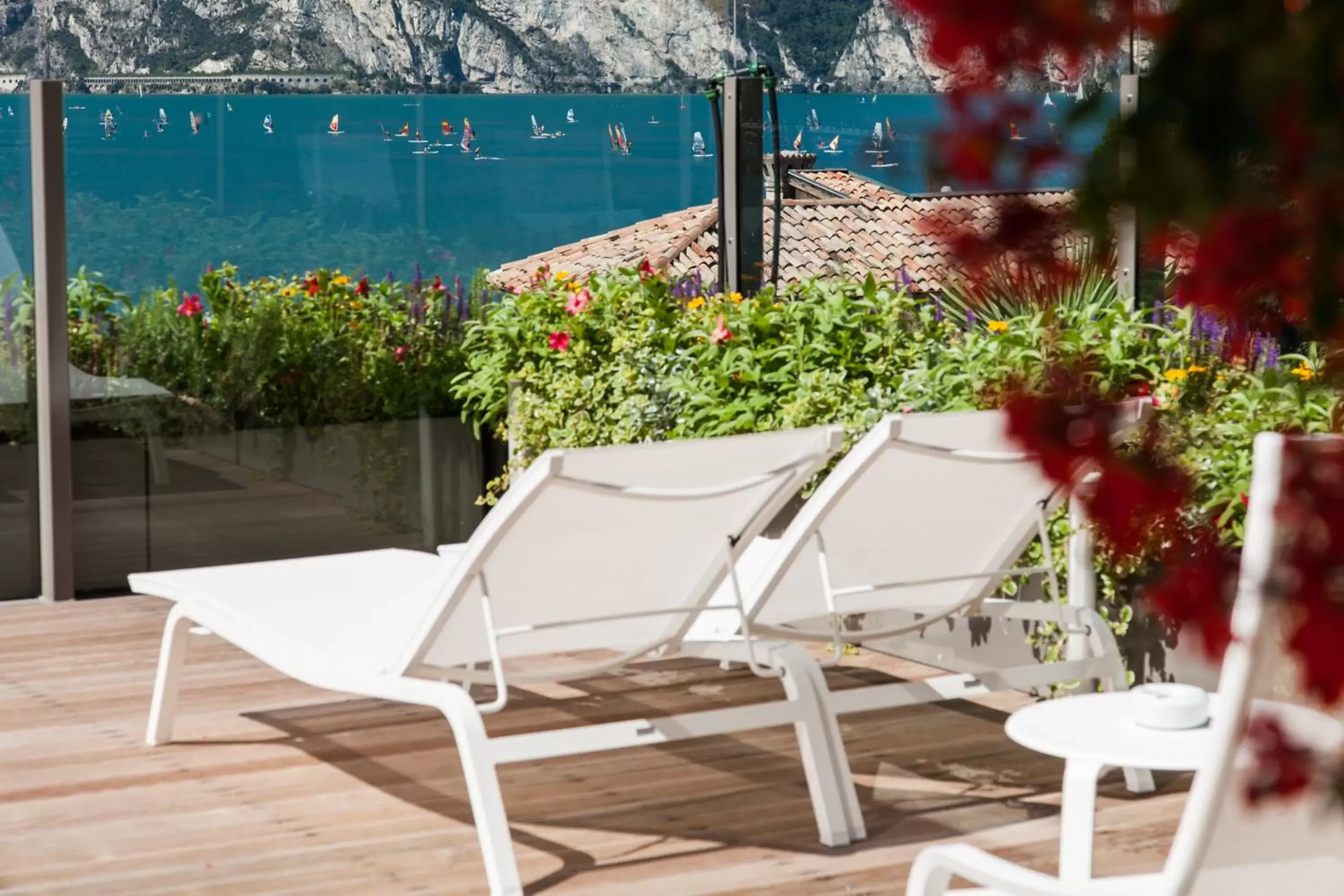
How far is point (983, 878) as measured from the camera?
2555 mm

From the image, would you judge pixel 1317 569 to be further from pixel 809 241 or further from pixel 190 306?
pixel 190 306

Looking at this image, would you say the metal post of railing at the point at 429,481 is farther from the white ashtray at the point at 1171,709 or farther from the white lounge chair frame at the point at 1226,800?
the white lounge chair frame at the point at 1226,800

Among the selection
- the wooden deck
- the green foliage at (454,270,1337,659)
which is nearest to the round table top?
the wooden deck

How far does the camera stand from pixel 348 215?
24.6 feet

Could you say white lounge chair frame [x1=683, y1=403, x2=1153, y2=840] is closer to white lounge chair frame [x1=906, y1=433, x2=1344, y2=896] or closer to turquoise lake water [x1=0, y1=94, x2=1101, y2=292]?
white lounge chair frame [x1=906, y1=433, x2=1344, y2=896]

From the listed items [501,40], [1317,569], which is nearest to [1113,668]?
[1317,569]

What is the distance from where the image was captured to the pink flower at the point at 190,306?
7125 millimetres

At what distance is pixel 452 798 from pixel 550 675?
609 millimetres

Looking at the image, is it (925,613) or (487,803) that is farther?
(925,613)

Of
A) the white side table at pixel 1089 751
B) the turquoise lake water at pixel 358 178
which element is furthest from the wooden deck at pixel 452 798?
the turquoise lake water at pixel 358 178

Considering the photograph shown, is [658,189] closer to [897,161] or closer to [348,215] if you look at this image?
[348,215]

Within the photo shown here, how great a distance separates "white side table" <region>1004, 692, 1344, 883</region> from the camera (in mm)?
3250

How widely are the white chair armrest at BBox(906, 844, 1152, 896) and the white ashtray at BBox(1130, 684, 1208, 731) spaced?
89 centimetres

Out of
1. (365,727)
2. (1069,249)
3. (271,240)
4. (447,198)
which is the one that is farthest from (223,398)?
(1069,249)
